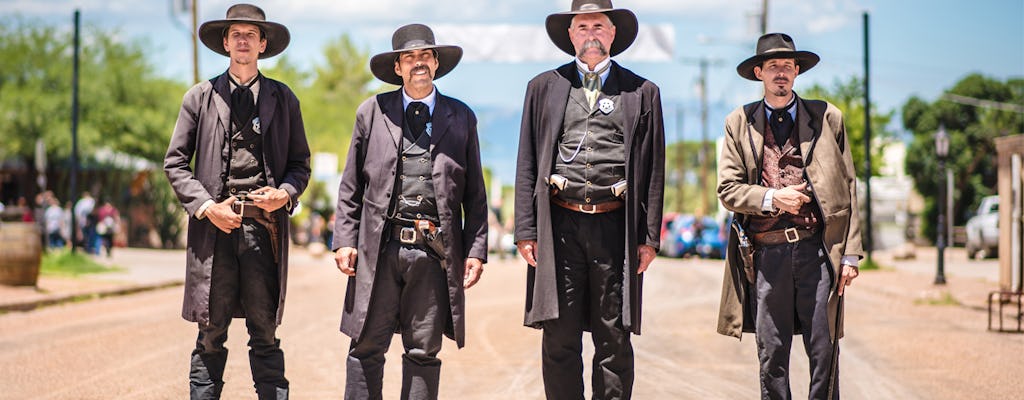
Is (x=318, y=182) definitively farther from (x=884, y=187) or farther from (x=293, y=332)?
→ (x=293, y=332)

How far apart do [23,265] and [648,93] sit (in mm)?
13840

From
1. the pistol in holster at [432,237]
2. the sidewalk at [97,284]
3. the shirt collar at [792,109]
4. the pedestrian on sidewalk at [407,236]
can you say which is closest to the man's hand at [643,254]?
the pedestrian on sidewalk at [407,236]

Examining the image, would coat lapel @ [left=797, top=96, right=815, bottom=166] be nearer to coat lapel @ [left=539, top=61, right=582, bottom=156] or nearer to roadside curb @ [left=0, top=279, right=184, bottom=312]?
coat lapel @ [left=539, top=61, right=582, bottom=156]

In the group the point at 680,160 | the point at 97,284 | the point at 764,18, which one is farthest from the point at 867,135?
the point at 680,160

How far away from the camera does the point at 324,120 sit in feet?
190

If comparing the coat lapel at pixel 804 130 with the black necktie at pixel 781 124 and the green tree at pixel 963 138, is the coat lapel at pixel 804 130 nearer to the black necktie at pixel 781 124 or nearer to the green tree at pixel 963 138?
the black necktie at pixel 781 124

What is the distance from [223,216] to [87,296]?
42.5 feet

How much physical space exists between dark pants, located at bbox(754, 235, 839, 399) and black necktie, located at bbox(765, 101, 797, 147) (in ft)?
1.83

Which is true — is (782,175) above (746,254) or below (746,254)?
above

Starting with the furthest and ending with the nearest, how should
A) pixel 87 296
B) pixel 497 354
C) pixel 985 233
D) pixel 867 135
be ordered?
pixel 985 233
pixel 867 135
pixel 87 296
pixel 497 354

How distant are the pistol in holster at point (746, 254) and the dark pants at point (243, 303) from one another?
2461 mm

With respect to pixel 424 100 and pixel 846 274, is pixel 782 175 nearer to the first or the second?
pixel 846 274

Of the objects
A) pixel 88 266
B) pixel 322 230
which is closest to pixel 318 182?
pixel 322 230

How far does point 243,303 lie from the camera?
634 centimetres
